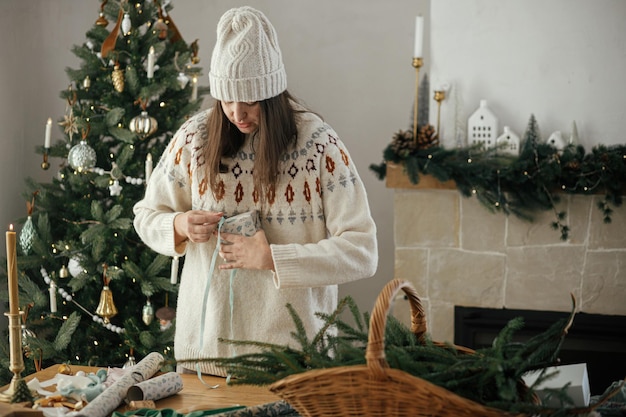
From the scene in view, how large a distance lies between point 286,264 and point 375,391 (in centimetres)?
73

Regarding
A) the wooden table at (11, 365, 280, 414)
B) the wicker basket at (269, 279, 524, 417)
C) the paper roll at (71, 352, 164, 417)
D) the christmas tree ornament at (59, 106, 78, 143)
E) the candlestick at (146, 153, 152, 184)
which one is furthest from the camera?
the christmas tree ornament at (59, 106, 78, 143)

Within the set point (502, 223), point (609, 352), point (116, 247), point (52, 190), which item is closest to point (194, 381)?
point (116, 247)

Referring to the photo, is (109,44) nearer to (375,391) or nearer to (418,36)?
(418,36)

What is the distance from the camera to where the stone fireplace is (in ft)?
11.2

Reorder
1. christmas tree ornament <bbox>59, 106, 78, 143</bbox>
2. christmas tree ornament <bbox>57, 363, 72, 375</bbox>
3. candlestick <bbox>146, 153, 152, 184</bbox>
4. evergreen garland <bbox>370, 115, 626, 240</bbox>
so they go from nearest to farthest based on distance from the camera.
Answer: christmas tree ornament <bbox>57, 363, 72, 375</bbox> < candlestick <bbox>146, 153, 152, 184</bbox> < christmas tree ornament <bbox>59, 106, 78, 143</bbox> < evergreen garland <bbox>370, 115, 626, 240</bbox>

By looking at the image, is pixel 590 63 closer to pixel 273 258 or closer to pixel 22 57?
pixel 273 258

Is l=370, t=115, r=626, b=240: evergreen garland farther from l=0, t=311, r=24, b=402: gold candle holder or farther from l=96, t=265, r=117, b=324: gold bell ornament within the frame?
l=0, t=311, r=24, b=402: gold candle holder

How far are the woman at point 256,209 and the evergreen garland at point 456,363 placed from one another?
0.49 m

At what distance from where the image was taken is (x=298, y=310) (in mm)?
1944

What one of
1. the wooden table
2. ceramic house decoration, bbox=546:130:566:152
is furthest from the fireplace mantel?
the wooden table

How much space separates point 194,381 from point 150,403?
0.23 metres

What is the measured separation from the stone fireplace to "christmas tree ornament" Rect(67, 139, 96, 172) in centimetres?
129

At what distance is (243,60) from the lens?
1.85m

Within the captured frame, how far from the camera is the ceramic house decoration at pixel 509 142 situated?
3375mm
